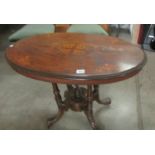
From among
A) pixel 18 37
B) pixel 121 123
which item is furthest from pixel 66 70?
pixel 18 37

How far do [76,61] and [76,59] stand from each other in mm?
29

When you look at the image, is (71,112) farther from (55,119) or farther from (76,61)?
(76,61)

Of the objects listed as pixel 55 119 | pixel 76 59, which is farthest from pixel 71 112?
pixel 76 59

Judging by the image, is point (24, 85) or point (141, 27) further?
point (141, 27)

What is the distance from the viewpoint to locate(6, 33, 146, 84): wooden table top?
104cm

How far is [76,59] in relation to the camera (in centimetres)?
119

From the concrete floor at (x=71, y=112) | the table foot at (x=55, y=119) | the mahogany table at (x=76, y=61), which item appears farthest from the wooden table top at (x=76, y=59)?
the concrete floor at (x=71, y=112)

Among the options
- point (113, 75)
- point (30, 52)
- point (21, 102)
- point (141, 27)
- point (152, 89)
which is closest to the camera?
point (113, 75)

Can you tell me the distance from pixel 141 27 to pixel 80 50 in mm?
2168

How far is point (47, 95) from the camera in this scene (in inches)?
79.6

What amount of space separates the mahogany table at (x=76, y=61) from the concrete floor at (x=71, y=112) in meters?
0.16

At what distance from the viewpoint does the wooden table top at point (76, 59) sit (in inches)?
40.8

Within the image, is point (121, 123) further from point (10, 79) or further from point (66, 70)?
point (10, 79)
